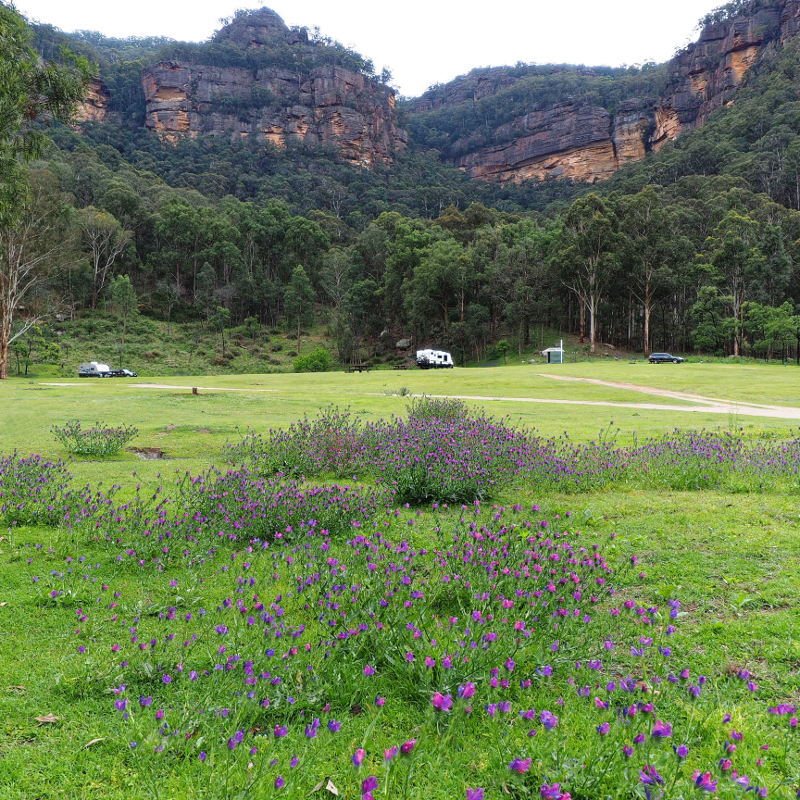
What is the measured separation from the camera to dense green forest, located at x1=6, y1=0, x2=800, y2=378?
52906 mm

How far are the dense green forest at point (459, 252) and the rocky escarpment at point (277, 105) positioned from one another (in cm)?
2960

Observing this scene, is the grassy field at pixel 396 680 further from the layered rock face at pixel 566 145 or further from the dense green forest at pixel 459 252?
the layered rock face at pixel 566 145

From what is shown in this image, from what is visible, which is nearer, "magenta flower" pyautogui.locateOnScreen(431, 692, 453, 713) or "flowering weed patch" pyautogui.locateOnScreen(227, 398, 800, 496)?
"magenta flower" pyautogui.locateOnScreen(431, 692, 453, 713)

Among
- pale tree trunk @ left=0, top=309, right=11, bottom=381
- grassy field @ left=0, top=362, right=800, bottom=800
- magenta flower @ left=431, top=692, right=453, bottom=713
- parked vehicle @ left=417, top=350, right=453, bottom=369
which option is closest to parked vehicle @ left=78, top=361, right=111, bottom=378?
pale tree trunk @ left=0, top=309, right=11, bottom=381

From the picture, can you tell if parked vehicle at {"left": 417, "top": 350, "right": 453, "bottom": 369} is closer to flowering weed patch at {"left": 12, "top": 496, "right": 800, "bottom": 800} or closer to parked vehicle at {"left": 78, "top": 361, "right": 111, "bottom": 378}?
parked vehicle at {"left": 78, "top": 361, "right": 111, "bottom": 378}

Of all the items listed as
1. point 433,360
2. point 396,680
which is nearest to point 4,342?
point 433,360

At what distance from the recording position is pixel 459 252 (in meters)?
63.6

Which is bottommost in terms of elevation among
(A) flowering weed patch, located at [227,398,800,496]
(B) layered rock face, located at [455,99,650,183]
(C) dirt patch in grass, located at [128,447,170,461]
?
(C) dirt patch in grass, located at [128,447,170,461]

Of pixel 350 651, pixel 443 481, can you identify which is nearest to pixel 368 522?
pixel 443 481

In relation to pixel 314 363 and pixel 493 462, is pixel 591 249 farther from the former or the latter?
pixel 493 462

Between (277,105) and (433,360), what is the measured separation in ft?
430

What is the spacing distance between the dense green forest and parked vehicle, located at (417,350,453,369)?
891cm

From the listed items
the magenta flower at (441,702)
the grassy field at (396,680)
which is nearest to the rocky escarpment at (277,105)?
the grassy field at (396,680)

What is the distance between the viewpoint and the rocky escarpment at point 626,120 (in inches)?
4818
